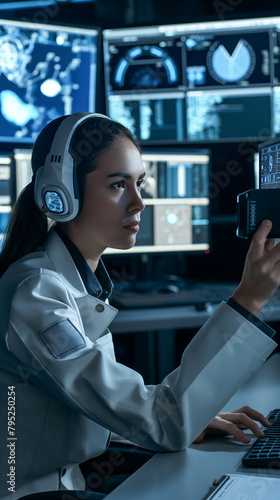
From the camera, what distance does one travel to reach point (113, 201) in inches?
40.3

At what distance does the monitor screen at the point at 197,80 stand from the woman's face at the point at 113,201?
125cm

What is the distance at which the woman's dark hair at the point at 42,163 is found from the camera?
1.02m

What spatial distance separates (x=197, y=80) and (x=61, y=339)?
5.38 ft

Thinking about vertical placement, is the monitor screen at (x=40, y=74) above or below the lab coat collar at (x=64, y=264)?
above

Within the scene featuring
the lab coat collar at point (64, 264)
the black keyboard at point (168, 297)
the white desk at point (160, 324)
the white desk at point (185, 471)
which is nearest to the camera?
the white desk at point (185, 471)

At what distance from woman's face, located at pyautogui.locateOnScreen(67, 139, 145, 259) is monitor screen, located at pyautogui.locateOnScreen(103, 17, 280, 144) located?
125cm

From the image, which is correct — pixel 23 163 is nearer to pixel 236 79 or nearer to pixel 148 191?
pixel 148 191

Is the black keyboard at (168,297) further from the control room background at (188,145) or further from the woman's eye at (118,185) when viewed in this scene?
the woman's eye at (118,185)

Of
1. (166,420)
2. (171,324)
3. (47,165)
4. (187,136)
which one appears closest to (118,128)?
(47,165)

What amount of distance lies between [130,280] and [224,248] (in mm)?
468

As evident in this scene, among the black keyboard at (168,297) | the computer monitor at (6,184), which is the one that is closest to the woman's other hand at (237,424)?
→ the black keyboard at (168,297)

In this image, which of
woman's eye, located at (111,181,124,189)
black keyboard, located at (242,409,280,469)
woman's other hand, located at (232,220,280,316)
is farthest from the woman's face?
black keyboard, located at (242,409,280,469)

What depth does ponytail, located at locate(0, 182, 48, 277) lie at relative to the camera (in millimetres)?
1039

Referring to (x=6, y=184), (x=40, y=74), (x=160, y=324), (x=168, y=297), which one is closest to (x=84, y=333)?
(x=160, y=324)
